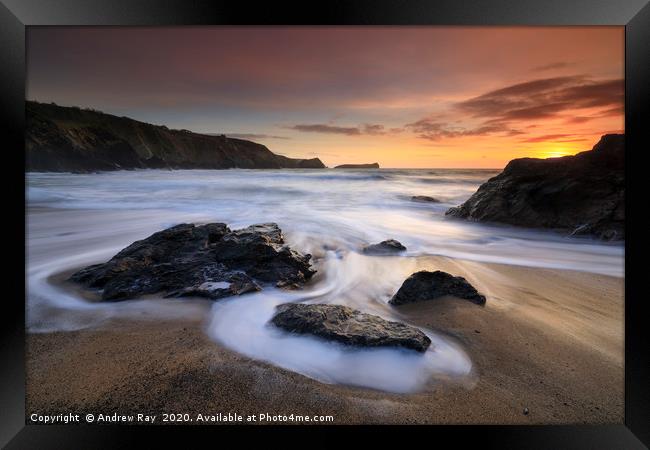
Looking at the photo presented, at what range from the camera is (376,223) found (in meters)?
3.24

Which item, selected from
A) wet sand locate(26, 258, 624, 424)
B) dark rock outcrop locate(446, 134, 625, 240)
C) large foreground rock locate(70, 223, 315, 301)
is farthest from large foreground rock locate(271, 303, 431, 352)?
dark rock outcrop locate(446, 134, 625, 240)

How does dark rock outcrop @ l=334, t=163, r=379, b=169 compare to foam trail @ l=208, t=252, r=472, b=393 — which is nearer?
foam trail @ l=208, t=252, r=472, b=393

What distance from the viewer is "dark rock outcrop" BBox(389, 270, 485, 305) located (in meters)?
2.05

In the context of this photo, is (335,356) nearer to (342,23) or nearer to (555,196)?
(342,23)

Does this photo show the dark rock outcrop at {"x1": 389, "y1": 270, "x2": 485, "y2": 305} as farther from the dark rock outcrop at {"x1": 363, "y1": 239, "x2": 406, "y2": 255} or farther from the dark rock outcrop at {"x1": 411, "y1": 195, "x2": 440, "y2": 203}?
the dark rock outcrop at {"x1": 411, "y1": 195, "x2": 440, "y2": 203}

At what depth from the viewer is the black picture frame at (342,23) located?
1475mm

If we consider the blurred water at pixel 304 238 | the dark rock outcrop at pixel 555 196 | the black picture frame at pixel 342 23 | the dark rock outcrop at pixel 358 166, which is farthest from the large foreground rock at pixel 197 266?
the dark rock outcrop at pixel 555 196

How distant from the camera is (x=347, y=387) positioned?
4.85 feet

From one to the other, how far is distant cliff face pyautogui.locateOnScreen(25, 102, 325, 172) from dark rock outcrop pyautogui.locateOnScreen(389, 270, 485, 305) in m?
1.72

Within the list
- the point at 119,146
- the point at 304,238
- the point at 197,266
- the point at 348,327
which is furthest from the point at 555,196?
the point at 119,146

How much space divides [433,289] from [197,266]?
1863mm

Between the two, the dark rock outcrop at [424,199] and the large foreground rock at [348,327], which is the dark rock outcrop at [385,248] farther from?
the dark rock outcrop at [424,199]

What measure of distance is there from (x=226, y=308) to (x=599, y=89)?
9.82 feet

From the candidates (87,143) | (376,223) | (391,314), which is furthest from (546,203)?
(87,143)
